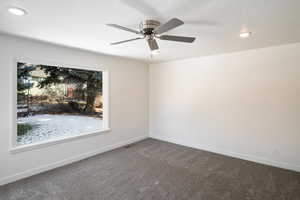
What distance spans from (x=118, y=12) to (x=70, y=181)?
2.56m

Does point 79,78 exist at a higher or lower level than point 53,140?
higher

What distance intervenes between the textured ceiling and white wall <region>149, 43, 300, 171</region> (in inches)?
23.6

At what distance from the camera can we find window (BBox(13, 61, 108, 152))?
9.12 feet

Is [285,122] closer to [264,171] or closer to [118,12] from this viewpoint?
[264,171]

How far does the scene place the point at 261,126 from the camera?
3.14 metres

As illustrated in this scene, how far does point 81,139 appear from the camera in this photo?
3.36 metres

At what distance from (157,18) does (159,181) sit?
7.76 feet

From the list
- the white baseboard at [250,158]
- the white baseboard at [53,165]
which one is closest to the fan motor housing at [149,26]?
the white baseboard at [53,165]

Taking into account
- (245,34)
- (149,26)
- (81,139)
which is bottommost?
(81,139)

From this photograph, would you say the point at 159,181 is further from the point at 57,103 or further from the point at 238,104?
the point at 57,103

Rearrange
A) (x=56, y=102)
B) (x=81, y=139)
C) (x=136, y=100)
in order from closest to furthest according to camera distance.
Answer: (x=56, y=102), (x=81, y=139), (x=136, y=100)

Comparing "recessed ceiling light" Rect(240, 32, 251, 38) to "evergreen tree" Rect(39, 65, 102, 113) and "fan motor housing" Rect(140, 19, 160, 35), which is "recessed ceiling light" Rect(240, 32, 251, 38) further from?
"evergreen tree" Rect(39, 65, 102, 113)

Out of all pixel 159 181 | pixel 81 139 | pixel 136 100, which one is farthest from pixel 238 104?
pixel 81 139

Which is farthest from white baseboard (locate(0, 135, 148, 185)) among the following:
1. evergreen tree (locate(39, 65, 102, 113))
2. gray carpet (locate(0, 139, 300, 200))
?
evergreen tree (locate(39, 65, 102, 113))
